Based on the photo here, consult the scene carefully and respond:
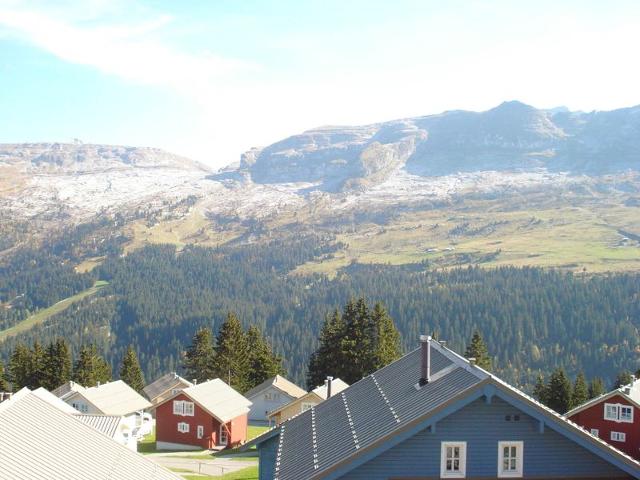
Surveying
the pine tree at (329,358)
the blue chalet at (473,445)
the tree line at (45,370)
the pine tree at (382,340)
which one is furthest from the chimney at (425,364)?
the tree line at (45,370)

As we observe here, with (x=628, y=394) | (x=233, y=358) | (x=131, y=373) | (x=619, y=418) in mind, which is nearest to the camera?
(x=628, y=394)

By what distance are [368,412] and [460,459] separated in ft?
14.3

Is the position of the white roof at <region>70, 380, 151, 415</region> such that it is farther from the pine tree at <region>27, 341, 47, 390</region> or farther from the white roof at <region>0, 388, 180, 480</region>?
the white roof at <region>0, 388, 180, 480</region>

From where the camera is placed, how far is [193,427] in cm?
6319

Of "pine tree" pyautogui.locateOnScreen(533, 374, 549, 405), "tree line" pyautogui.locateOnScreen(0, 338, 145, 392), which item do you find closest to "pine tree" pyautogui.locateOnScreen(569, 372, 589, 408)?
"pine tree" pyautogui.locateOnScreen(533, 374, 549, 405)

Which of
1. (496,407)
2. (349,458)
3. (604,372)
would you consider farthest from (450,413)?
(604,372)

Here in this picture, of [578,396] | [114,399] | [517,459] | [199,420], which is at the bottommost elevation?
[578,396]

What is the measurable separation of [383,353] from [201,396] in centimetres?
2226

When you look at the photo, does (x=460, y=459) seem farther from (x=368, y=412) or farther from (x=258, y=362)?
(x=258, y=362)

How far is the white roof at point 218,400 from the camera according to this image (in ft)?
203

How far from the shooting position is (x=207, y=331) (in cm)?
9831

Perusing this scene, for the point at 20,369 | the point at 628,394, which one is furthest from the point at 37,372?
the point at 628,394

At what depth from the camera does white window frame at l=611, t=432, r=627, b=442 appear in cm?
5531

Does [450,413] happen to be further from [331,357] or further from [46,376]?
[46,376]
